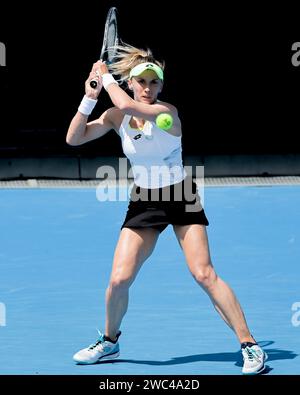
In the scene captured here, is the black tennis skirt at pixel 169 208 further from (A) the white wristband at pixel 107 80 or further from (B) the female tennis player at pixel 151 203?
(A) the white wristband at pixel 107 80

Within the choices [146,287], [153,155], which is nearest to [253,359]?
[153,155]

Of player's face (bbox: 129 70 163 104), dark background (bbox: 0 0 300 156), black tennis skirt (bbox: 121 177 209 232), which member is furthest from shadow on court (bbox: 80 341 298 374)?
dark background (bbox: 0 0 300 156)

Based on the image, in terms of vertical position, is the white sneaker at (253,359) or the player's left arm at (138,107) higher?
the player's left arm at (138,107)

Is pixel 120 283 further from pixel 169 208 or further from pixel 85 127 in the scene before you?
pixel 85 127

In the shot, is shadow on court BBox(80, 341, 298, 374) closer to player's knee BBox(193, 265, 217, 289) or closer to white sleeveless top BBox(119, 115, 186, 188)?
player's knee BBox(193, 265, 217, 289)

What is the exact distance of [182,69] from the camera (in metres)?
15.0

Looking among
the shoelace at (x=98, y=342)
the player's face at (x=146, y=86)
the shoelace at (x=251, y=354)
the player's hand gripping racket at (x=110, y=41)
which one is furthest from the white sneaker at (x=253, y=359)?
the player's hand gripping racket at (x=110, y=41)

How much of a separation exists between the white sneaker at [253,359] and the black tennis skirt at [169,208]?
717 millimetres

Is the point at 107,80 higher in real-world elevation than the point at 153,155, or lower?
higher

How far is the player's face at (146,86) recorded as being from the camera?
23.9ft

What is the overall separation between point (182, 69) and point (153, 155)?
7.85m

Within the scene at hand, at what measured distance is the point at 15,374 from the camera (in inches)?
279

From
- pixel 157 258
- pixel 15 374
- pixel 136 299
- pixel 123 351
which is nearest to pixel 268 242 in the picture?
pixel 157 258

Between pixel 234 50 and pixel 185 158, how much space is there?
50.9 inches
